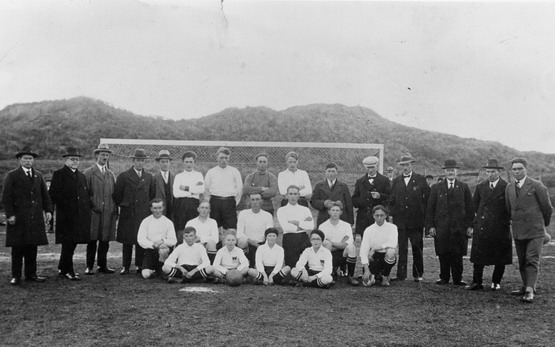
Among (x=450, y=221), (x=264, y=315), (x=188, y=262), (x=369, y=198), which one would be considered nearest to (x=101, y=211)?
(x=188, y=262)

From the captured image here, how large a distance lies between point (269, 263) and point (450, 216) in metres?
2.63

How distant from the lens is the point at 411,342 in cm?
426

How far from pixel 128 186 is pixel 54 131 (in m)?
24.3

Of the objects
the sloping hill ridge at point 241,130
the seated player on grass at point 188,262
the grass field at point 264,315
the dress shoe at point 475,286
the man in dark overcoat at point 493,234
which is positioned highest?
the sloping hill ridge at point 241,130

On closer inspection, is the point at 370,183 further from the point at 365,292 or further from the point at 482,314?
the point at 482,314

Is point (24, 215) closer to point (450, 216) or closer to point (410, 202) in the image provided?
point (410, 202)

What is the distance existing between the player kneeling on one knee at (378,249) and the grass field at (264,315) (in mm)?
272

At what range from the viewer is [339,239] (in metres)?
7.32

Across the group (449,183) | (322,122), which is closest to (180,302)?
(449,183)

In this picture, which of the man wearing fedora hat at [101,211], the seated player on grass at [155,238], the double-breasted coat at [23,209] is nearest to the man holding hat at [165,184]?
the seated player on grass at [155,238]

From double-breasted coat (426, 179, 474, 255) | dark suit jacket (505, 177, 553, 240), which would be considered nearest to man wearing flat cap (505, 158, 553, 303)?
dark suit jacket (505, 177, 553, 240)

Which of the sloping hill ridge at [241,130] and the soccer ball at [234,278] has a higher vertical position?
the sloping hill ridge at [241,130]

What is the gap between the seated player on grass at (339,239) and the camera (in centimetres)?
720

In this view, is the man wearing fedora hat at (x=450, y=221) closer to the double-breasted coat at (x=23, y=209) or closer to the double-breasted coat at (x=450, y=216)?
the double-breasted coat at (x=450, y=216)
